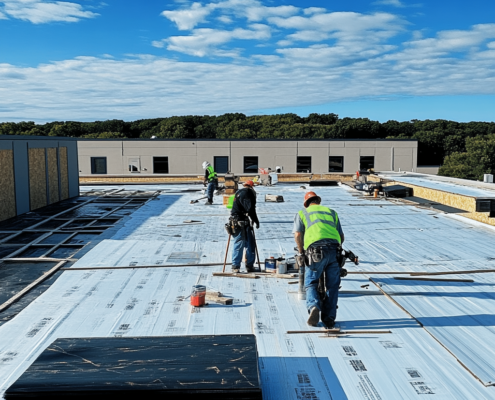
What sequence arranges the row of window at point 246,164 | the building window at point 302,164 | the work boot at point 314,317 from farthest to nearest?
the building window at point 302,164
the row of window at point 246,164
the work boot at point 314,317

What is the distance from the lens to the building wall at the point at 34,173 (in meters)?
15.0

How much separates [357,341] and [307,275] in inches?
35.3

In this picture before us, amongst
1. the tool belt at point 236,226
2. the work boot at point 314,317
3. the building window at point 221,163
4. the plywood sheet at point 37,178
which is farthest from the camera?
the building window at point 221,163

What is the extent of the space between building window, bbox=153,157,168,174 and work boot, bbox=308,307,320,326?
112 feet

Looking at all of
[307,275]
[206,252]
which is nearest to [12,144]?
[206,252]

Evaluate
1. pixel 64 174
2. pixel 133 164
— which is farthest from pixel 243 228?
pixel 133 164

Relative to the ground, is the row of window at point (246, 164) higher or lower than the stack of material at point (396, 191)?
higher

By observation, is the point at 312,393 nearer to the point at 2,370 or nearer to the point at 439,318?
the point at 439,318

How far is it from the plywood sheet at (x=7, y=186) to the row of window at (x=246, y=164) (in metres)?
23.5

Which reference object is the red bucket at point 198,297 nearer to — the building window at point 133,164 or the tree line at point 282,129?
the building window at point 133,164

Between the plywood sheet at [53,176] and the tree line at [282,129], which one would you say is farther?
the tree line at [282,129]

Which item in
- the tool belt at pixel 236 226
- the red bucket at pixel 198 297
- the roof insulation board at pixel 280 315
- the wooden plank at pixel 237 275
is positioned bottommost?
the roof insulation board at pixel 280 315

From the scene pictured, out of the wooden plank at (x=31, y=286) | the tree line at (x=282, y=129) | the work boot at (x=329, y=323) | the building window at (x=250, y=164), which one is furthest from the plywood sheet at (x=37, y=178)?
the tree line at (x=282, y=129)

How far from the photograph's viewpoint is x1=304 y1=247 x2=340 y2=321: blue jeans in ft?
18.1
